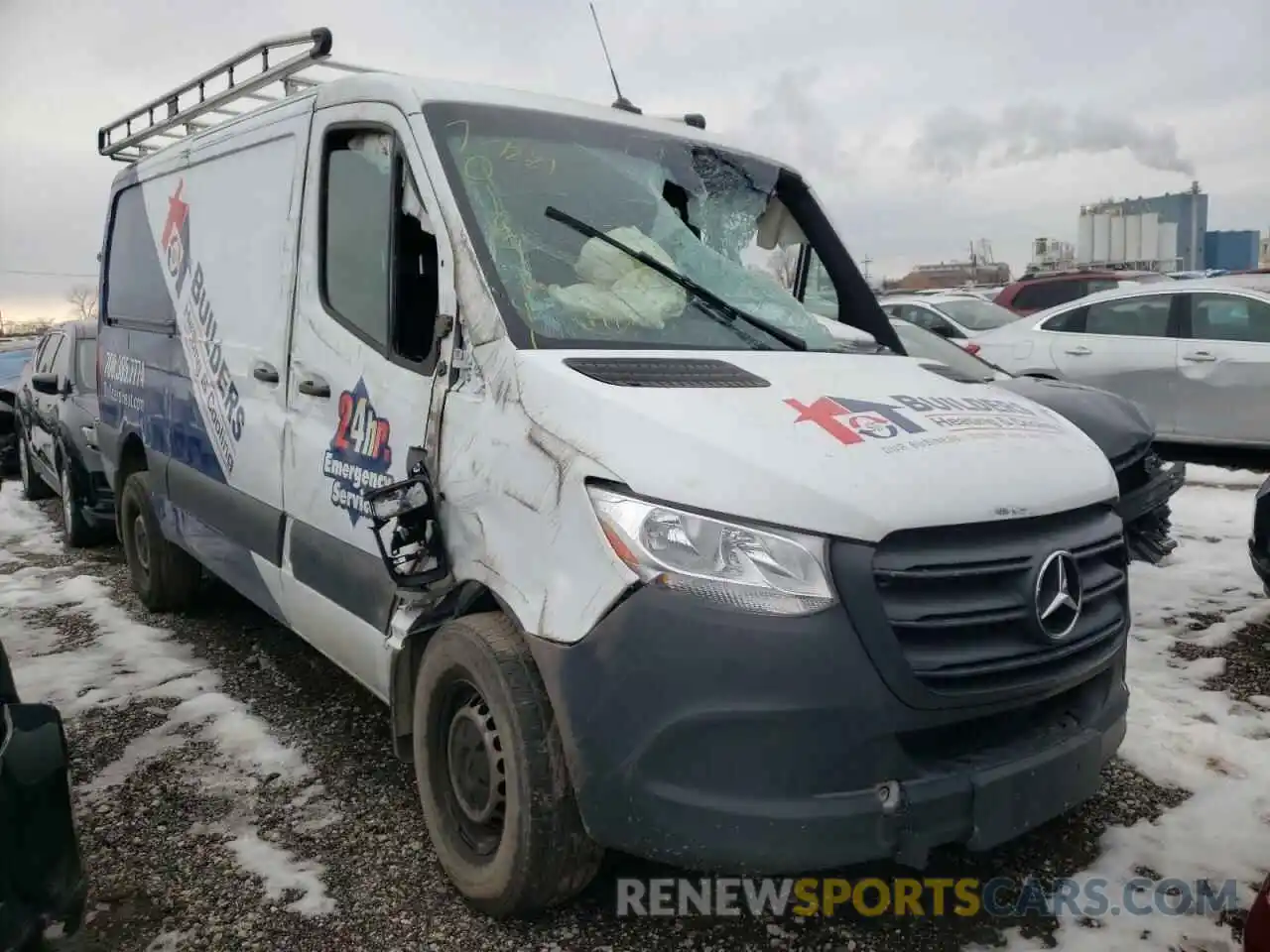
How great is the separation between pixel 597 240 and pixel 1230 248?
53.5 m

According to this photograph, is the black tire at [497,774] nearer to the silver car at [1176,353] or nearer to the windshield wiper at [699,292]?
the windshield wiper at [699,292]

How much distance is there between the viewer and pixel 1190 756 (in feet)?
12.4

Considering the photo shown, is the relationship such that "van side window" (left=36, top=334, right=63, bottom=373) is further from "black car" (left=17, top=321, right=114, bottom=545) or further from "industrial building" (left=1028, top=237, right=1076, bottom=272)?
"industrial building" (left=1028, top=237, right=1076, bottom=272)

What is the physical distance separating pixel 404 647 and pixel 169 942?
3.22 ft

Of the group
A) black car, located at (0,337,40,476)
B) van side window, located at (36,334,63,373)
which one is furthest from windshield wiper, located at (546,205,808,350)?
van side window, located at (36,334,63,373)

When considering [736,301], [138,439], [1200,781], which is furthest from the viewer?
[138,439]

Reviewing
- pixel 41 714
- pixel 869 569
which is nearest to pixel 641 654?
pixel 869 569

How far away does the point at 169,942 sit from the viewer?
2.72 m

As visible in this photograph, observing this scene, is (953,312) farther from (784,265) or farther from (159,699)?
(159,699)

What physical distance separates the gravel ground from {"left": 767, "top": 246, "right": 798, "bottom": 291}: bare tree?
6.69 ft

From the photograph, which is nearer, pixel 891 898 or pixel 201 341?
pixel 891 898

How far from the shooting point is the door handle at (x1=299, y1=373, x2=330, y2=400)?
11.2 feet

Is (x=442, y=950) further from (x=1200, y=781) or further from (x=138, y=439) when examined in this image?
(x=138, y=439)

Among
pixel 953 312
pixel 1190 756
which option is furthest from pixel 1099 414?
pixel 953 312
